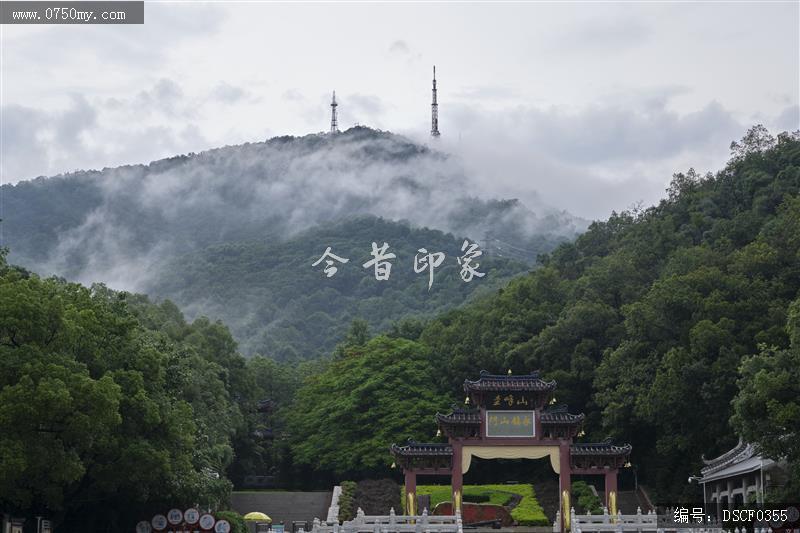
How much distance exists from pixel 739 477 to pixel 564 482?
4.73 meters

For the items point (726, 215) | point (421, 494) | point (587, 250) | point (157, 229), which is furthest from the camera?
point (157, 229)

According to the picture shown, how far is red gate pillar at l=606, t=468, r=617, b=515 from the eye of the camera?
32572mm

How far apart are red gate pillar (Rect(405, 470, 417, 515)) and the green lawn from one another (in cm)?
345

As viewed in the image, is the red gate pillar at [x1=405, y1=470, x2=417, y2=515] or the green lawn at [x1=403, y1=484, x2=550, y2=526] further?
the green lawn at [x1=403, y1=484, x2=550, y2=526]

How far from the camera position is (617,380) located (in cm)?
3956

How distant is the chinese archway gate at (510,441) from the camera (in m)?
33.8

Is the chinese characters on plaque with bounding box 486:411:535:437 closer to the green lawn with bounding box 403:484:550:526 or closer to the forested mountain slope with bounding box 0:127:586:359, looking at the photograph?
the green lawn with bounding box 403:484:550:526

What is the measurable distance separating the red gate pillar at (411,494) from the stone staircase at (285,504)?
16.9 feet

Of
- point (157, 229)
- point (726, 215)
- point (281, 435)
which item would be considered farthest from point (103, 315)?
point (157, 229)

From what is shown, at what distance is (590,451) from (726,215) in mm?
17652

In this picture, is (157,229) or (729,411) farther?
(157,229)

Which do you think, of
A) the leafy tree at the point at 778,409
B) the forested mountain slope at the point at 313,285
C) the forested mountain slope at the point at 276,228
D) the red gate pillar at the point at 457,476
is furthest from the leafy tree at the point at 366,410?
the forested mountain slope at the point at 276,228

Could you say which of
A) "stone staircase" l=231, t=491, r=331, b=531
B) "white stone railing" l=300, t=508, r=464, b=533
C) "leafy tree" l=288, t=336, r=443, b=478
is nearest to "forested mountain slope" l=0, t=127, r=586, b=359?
"leafy tree" l=288, t=336, r=443, b=478

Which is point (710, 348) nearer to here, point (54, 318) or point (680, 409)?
point (680, 409)
